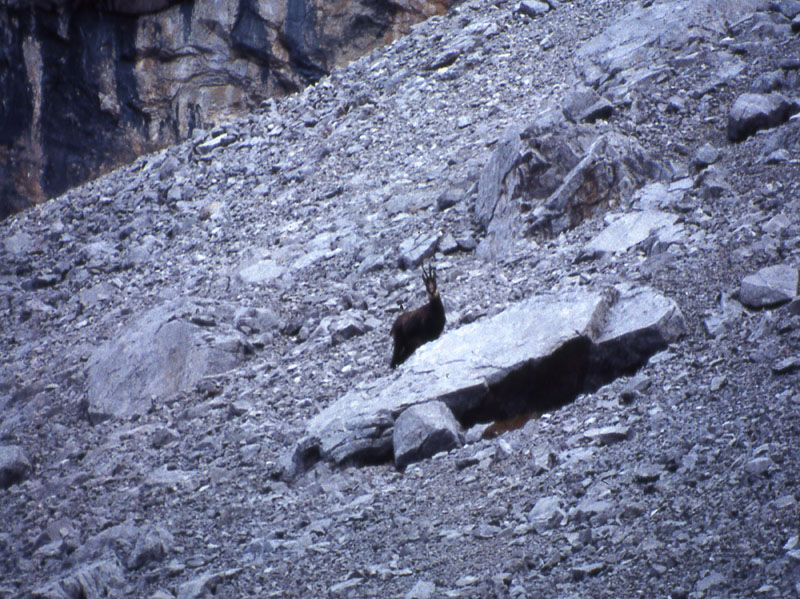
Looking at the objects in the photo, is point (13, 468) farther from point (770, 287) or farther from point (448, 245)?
point (770, 287)

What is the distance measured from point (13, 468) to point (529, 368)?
4.73 m

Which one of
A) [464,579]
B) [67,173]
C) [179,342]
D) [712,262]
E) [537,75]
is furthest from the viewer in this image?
[67,173]

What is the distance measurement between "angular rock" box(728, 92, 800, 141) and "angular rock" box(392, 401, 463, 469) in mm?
4666

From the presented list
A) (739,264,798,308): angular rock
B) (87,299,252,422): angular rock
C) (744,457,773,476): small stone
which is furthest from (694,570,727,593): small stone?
(87,299,252,422): angular rock

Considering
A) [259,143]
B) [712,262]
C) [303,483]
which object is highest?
[259,143]

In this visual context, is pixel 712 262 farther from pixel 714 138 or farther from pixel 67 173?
pixel 67 173

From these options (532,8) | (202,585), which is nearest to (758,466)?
(202,585)

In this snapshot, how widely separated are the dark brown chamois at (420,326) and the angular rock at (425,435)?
1.18 m

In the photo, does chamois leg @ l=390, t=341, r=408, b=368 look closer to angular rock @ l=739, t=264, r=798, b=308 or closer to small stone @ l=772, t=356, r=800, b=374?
angular rock @ l=739, t=264, r=798, b=308

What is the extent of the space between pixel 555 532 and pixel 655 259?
3219 millimetres

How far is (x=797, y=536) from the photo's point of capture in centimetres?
422

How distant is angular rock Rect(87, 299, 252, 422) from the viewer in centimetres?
880

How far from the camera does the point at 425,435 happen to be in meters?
6.37

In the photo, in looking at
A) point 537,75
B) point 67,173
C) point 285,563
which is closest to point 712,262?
point 285,563
